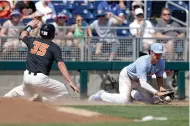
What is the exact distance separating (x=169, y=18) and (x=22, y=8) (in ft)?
14.1

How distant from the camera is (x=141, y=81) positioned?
12.9m

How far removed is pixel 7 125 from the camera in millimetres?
8703

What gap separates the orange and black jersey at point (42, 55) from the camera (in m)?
12.1

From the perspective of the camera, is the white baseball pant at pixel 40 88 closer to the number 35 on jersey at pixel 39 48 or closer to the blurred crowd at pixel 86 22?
the number 35 on jersey at pixel 39 48

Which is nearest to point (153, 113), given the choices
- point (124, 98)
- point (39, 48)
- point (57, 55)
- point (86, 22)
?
point (57, 55)

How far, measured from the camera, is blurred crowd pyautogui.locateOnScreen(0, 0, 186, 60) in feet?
54.8

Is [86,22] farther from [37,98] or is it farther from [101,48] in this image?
[37,98]

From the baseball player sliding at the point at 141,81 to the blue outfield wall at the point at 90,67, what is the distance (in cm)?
269

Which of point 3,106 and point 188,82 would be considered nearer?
point 3,106

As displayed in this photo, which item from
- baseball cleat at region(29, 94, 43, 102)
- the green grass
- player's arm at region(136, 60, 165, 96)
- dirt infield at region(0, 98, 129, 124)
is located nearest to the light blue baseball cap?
player's arm at region(136, 60, 165, 96)

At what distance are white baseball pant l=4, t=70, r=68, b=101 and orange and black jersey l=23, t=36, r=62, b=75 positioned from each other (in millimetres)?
141

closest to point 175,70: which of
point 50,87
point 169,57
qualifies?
point 169,57

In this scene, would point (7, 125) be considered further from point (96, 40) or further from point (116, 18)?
point (116, 18)

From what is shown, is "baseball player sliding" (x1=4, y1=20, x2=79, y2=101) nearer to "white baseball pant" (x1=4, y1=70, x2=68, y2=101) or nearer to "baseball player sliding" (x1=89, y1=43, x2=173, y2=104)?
"white baseball pant" (x1=4, y1=70, x2=68, y2=101)
